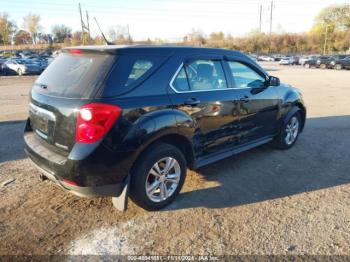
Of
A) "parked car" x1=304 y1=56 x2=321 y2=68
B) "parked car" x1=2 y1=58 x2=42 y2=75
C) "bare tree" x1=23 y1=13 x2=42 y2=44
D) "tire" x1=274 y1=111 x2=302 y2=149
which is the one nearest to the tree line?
"bare tree" x1=23 y1=13 x2=42 y2=44

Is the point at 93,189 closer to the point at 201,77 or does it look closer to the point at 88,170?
the point at 88,170

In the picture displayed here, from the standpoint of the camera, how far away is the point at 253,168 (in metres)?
4.42

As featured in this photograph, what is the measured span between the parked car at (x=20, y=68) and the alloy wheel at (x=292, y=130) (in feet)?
78.1

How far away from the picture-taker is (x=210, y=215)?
3.20m

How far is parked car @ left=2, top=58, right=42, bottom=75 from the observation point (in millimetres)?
23938

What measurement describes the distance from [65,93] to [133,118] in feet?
2.38

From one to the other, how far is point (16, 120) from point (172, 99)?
598cm

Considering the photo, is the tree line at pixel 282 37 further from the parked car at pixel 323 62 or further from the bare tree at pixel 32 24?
the parked car at pixel 323 62

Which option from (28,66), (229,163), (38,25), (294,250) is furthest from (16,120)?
(38,25)

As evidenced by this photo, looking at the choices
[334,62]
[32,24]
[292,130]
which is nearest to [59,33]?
[32,24]

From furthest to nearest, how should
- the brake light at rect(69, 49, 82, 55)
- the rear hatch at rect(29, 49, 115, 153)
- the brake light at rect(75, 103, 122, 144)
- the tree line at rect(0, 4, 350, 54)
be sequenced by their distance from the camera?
1. the tree line at rect(0, 4, 350, 54)
2. the brake light at rect(69, 49, 82, 55)
3. the rear hatch at rect(29, 49, 115, 153)
4. the brake light at rect(75, 103, 122, 144)

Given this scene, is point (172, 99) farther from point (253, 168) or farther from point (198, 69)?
point (253, 168)

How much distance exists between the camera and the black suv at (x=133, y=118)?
105 inches

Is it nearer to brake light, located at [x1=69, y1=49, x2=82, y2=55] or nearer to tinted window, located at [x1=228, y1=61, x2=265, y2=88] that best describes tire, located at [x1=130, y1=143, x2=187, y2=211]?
brake light, located at [x1=69, y1=49, x2=82, y2=55]
